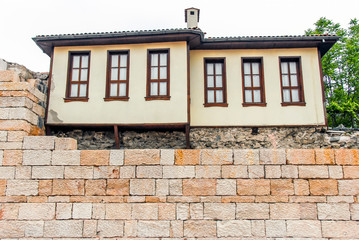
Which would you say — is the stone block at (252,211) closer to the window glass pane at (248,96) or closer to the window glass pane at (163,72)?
the window glass pane at (248,96)

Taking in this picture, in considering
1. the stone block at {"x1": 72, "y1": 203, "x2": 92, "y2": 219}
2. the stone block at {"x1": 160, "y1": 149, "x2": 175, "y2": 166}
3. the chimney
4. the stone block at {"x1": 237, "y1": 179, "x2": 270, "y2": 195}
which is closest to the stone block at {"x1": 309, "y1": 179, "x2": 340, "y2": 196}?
the stone block at {"x1": 237, "y1": 179, "x2": 270, "y2": 195}

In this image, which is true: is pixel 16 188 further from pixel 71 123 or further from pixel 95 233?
pixel 71 123

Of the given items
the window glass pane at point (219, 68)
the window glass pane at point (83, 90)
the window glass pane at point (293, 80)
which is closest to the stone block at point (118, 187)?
the window glass pane at point (83, 90)

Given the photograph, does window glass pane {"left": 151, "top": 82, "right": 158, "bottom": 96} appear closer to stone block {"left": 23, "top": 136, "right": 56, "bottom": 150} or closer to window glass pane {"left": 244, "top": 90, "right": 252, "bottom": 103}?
window glass pane {"left": 244, "top": 90, "right": 252, "bottom": 103}

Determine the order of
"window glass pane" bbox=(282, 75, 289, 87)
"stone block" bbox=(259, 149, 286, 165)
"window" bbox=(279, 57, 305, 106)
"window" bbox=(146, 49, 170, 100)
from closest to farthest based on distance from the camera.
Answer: "stone block" bbox=(259, 149, 286, 165)
"window" bbox=(146, 49, 170, 100)
"window" bbox=(279, 57, 305, 106)
"window glass pane" bbox=(282, 75, 289, 87)

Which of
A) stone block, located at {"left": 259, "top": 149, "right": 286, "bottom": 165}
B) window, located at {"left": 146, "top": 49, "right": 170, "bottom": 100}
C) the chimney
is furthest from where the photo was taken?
the chimney

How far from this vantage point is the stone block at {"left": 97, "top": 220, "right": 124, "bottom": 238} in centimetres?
596

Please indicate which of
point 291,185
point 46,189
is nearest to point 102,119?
point 46,189

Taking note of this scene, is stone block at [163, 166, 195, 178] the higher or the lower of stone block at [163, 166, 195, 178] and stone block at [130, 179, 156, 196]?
the higher

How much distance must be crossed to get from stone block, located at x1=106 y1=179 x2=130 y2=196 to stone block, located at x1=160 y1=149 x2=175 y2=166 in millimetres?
816

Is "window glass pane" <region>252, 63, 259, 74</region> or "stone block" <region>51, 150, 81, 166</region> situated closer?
"stone block" <region>51, 150, 81, 166</region>

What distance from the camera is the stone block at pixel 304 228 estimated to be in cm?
588

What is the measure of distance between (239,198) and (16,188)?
4493 mm

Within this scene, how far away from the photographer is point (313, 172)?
6113 mm
